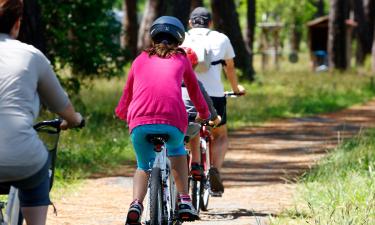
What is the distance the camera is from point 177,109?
7.43 metres

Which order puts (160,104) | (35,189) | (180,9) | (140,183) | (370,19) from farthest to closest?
(370,19)
(180,9)
(140,183)
(160,104)
(35,189)

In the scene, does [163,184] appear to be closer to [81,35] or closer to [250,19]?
[81,35]

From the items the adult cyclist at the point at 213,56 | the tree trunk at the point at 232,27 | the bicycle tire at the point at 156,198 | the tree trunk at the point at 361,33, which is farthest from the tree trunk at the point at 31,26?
the tree trunk at the point at 361,33

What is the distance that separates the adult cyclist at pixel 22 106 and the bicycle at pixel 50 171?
0.12 meters

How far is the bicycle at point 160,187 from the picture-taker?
7246 millimetres

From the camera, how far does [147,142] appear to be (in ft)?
24.6

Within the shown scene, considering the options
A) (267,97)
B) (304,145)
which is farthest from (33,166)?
(267,97)

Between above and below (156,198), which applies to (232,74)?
above

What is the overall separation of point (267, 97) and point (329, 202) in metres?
17.2

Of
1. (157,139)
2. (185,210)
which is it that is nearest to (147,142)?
(157,139)

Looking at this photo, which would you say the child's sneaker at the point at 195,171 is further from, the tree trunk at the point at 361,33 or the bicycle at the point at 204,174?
the tree trunk at the point at 361,33

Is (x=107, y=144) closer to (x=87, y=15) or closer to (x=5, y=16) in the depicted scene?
(x=87, y=15)

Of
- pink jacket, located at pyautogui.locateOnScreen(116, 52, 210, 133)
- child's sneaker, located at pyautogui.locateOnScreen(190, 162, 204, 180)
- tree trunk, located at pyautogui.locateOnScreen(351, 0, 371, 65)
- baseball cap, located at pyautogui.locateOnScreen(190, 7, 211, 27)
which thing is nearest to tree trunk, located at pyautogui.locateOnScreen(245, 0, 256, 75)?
tree trunk, located at pyautogui.locateOnScreen(351, 0, 371, 65)

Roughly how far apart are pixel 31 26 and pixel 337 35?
23856 millimetres
